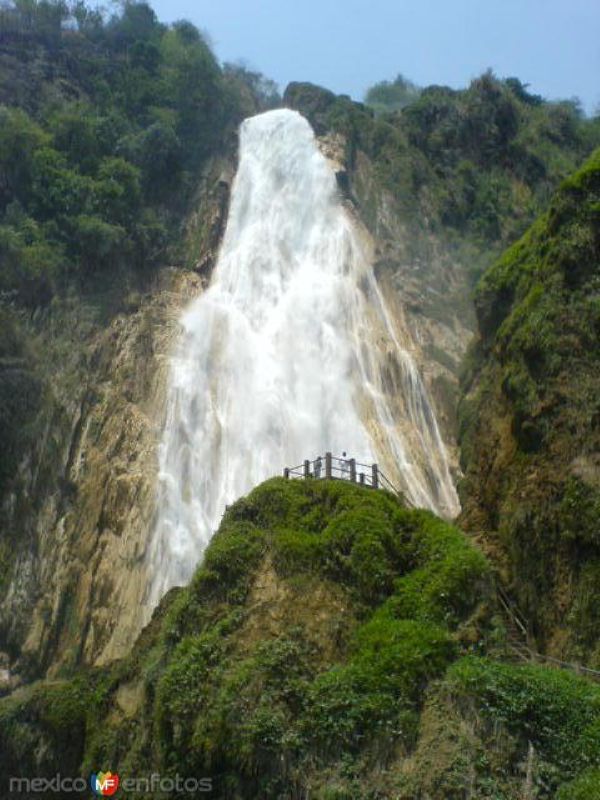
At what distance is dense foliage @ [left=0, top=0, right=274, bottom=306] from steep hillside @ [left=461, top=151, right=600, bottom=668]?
16.1 metres

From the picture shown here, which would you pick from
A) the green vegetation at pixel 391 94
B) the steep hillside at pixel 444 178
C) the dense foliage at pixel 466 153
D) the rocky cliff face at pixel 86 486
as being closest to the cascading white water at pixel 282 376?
the rocky cliff face at pixel 86 486

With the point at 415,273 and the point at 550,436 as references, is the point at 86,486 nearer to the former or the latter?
the point at 550,436

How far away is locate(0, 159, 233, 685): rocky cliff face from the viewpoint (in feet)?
70.1

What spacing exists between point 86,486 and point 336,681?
43.5 ft

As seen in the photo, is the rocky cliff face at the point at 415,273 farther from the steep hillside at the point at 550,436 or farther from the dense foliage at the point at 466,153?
the steep hillside at the point at 550,436

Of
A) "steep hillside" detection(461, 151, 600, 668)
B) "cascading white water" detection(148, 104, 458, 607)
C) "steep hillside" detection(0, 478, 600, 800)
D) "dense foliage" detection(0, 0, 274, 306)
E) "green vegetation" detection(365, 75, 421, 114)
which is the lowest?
"steep hillside" detection(0, 478, 600, 800)

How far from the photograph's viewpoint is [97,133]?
3438 cm

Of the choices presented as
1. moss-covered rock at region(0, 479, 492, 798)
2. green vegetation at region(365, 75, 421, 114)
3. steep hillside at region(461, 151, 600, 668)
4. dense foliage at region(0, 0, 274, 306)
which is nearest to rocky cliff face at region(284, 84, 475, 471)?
dense foliage at region(0, 0, 274, 306)

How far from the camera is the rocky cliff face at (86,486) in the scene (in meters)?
21.4

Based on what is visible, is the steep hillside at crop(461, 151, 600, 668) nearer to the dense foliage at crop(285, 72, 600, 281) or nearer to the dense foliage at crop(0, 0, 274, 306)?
the dense foliage at crop(0, 0, 274, 306)

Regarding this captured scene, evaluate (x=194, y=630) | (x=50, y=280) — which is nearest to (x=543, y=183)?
(x=50, y=280)

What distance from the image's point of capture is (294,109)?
43.0m

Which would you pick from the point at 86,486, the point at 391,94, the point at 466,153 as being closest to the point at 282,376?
the point at 86,486

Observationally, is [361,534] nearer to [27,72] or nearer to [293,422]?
[293,422]
